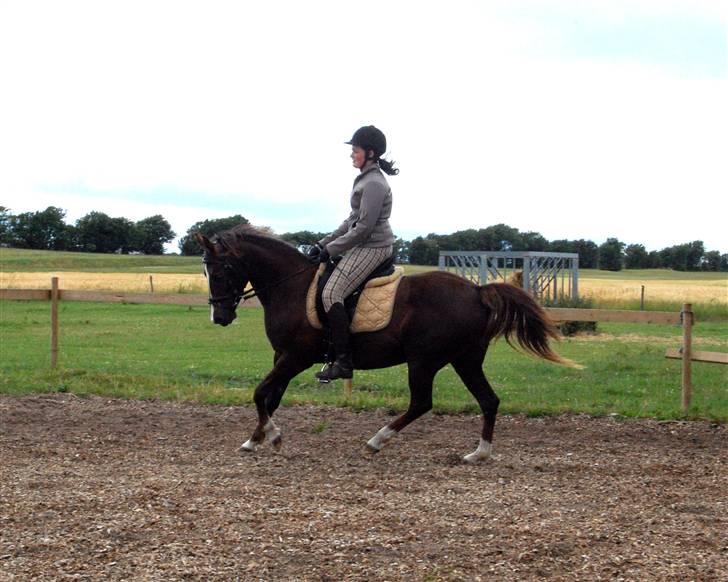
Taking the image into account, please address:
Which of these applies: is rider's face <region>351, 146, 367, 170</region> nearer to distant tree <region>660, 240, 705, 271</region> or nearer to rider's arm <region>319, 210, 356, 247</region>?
rider's arm <region>319, 210, 356, 247</region>

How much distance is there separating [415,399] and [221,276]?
2047mm

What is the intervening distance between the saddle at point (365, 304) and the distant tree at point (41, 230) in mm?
79827

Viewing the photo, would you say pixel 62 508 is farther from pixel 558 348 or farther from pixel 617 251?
pixel 617 251

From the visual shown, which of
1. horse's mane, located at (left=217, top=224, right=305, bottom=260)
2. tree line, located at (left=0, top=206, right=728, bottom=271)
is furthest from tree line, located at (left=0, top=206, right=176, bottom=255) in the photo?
horse's mane, located at (left=217, top=224, right=305, bottom=260)

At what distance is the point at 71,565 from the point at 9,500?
61.7 inches

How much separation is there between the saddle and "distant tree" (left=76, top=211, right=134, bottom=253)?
236ft

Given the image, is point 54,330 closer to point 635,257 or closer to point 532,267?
point 532,267

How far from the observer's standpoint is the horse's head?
25.8 feet

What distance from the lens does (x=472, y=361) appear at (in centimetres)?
792

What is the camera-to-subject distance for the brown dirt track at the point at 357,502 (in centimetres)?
462

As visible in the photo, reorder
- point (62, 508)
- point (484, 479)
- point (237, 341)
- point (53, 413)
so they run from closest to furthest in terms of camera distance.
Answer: point (62, 508), point (484, 479), point (53, 413), point (237, 341)

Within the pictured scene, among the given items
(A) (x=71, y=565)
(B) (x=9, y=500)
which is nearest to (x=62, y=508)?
(B) (x=9, y=500)

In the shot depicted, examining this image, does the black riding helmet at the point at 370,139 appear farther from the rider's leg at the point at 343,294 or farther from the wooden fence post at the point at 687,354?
the wooden fence post at the point at 687,354

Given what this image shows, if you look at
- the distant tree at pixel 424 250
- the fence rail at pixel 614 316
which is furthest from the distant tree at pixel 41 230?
the fence rail at pixel 614 316
